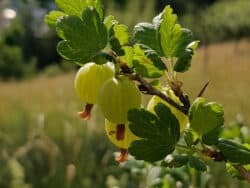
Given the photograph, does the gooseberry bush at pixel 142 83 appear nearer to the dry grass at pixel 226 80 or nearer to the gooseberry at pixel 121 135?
the gooseberry at pixel 121 135

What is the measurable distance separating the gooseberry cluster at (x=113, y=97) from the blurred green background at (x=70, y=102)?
0.05 meters

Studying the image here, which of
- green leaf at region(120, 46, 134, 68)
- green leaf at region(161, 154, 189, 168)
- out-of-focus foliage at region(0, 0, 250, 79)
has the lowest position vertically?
out-of-focus foliage at region(0, 0, 250, 79)

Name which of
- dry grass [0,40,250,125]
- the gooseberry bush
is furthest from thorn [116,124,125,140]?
dry grass [0,40,250,125]

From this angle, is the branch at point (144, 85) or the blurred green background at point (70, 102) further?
the blurred green background at point (70, 102)

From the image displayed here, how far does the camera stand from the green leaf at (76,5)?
0.33 meters

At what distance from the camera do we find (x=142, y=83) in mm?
337

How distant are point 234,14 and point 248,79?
32.6 feet

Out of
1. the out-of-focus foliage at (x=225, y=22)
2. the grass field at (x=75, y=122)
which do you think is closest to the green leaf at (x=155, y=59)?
the grass field at (x=75, y=122)

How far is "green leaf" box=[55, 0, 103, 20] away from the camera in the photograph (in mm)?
334

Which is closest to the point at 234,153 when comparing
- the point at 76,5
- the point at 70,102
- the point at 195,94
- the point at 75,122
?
the point at 76,5

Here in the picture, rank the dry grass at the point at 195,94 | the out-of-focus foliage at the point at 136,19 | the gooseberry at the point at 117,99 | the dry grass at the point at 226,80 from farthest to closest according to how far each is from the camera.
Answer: the out-of-focus foliage at the point at 136,19, the dry grass at the point at 226,80, the dry grass at the point at 195,94, the gooseberry at the point at 117,99

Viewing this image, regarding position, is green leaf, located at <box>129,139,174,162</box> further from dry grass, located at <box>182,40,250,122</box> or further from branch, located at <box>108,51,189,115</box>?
dry grass, located at <box>182,40,250,122</box>

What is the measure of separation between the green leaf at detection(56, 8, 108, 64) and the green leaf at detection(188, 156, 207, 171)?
90 millimetres

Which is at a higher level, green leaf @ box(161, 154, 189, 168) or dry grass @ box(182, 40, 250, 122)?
green leaf @ box(161, 154, 189, 168)
